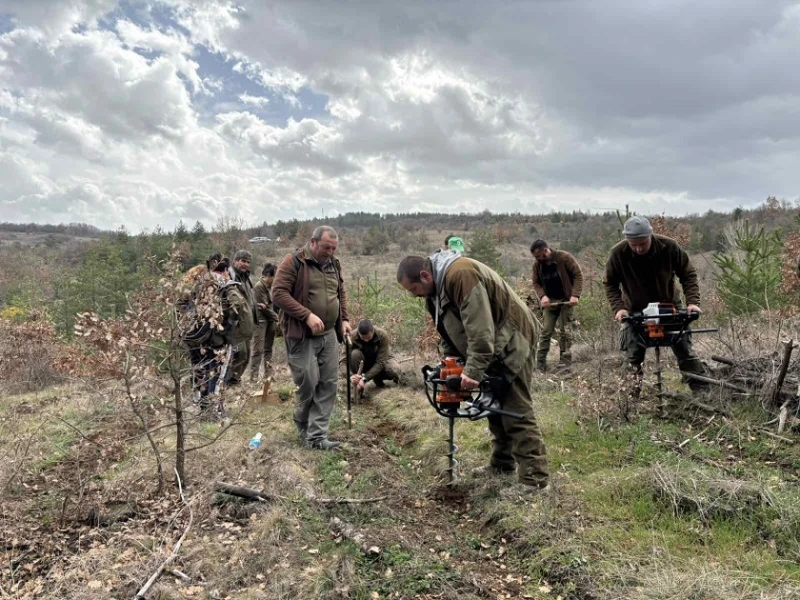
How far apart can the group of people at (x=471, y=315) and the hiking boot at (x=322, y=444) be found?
11 millimetres

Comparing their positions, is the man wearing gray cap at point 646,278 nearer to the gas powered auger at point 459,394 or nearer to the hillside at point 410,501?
the hillside at point 410,501

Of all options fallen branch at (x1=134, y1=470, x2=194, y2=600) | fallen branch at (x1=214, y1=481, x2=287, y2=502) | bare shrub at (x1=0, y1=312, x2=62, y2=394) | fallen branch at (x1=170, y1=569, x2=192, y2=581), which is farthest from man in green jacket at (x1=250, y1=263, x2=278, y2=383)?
bare shrub at (x1=0, y1=312, x2=62, y2=394)

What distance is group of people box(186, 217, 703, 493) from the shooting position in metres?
3.73

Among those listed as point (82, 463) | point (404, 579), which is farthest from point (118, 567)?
point (82, 463)

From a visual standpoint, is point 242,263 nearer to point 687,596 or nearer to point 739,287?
point 687,596

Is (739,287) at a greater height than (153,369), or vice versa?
(739,287)

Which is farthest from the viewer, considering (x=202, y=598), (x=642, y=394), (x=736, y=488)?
(x=642, y=394)

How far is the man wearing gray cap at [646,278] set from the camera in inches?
193

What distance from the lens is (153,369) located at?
4688 mm

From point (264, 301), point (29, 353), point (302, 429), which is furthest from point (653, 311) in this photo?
point (29, 353)

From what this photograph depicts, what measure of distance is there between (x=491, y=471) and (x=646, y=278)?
8.52 ft

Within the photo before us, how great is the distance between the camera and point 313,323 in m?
4.82

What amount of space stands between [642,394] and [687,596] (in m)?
3.37

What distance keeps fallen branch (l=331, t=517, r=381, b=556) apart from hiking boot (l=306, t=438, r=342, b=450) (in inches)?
Answer: 60.9
